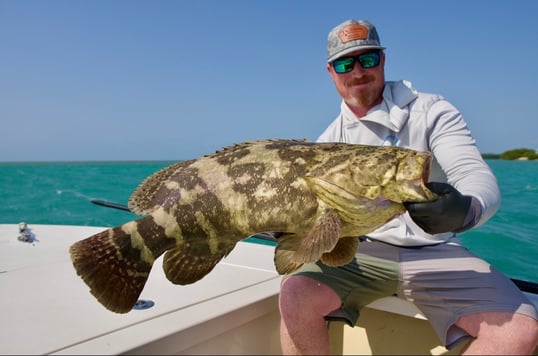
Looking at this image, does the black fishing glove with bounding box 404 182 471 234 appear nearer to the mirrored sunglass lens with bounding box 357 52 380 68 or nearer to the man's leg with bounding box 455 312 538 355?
the man's leg with bounding box 455 312 538 355

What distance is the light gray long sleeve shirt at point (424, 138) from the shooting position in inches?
94.7

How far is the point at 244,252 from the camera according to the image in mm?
4020

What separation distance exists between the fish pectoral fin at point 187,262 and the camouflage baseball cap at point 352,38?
179cm

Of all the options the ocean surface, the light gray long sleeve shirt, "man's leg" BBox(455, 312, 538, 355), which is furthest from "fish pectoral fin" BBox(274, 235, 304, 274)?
the ocean surface

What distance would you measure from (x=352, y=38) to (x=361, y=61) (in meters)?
0.18

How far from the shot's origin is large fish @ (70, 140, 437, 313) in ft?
6.26

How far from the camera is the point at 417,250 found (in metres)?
2.75

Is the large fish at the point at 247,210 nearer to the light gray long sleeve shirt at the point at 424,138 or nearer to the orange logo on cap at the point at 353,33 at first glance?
the light gray long sleeve shirt at the point at 424,138

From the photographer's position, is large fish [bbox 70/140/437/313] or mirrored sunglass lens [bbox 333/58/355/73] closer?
large fish [bbox 70/140/437/313]

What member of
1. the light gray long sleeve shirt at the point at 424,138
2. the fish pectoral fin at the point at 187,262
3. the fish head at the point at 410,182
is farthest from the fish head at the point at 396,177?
the fish pectoral fin at the point at 187,262

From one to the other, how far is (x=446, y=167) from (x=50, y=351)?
2.46m

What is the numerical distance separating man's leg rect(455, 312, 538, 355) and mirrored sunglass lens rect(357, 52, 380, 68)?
73.2 inches

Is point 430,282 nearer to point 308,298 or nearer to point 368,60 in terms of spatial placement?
point 308,298

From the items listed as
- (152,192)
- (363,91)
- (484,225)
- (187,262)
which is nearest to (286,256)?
(187,262)
